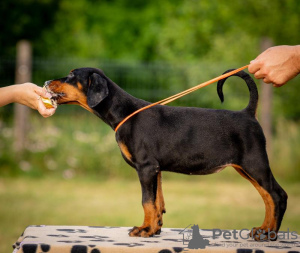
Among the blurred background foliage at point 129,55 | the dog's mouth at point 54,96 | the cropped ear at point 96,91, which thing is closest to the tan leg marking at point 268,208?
the cropped ear at point 96,91

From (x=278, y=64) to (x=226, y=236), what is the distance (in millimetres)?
1245

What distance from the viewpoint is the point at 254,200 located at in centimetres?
880

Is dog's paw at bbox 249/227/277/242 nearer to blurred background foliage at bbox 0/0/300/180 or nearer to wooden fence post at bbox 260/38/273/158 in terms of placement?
blurred background foliage at bbox 0/0/300/180

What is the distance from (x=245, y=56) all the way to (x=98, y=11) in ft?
38.6

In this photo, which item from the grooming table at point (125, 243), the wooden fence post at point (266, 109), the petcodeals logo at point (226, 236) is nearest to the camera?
the grooming table at point (125, 243)

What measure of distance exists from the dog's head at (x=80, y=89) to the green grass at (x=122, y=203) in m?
2.84

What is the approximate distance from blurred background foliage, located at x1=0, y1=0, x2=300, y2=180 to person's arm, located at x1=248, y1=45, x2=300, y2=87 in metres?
6.91

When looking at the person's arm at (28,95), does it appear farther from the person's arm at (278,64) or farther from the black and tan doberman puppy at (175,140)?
the person's arm at (278,64)

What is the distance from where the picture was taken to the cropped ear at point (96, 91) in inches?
141

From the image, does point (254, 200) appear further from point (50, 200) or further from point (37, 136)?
point (37, 136)

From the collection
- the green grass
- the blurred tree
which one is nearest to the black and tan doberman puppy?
the green grass

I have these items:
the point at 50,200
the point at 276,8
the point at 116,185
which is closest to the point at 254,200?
the point at 116,185

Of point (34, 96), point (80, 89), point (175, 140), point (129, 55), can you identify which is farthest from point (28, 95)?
point (129, 55)

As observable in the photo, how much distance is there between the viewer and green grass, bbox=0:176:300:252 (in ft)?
23.1
